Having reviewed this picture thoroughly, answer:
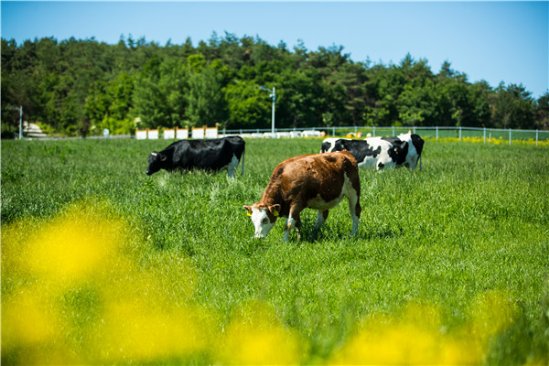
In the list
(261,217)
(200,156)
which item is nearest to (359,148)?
(200,156)

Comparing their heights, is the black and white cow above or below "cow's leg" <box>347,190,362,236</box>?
above

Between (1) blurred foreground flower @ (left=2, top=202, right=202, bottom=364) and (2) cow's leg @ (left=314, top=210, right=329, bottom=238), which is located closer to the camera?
(1) blurred foreground flower @ (left=2, top=202, right=202, bottom=364)

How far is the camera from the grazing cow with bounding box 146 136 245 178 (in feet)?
57.5

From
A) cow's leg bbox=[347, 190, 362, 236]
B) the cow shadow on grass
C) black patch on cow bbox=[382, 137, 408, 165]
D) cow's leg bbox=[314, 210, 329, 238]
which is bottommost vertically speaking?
the cow shadow on grass

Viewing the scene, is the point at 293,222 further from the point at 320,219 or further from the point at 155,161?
the point at 155,161

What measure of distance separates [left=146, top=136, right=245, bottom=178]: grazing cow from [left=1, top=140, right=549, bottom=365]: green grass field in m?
5.33

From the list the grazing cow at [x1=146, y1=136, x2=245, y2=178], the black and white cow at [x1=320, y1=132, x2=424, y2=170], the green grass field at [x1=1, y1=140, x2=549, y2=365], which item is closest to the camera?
the green grass field at [x1=1, y1=140, x2=549, y2=365]

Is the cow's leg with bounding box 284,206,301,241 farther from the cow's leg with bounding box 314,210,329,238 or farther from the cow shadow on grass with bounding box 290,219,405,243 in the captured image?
the cow's leg with bounding box 314,210,329,238

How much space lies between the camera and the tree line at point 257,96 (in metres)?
81.5

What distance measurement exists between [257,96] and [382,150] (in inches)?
2557

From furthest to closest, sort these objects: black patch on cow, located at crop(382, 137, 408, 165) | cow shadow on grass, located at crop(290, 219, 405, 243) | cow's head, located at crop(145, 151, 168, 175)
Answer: black patch on cow, located at crop(382, 137, 408, 165), cow's head, located at crop(145, 151, 168, 175), cow shadow on grass, located at crop(290, 219, 405, 243)

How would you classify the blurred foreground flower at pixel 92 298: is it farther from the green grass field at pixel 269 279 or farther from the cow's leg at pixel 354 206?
the cow's leg at pixel 354 206

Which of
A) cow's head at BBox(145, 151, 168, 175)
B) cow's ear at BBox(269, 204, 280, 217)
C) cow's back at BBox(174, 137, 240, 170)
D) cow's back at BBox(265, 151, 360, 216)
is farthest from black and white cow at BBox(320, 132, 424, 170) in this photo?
cow's ear at BBox(269, 204, 280, 217)

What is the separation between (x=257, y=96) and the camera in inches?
3243
